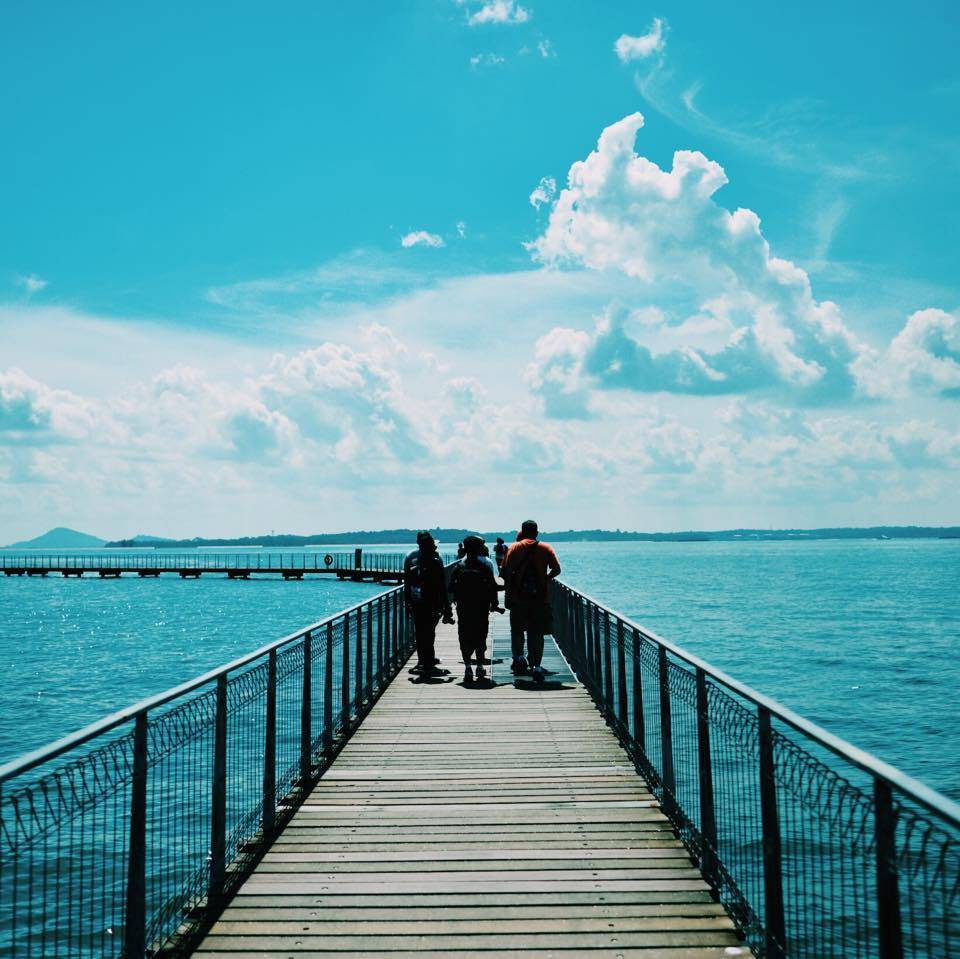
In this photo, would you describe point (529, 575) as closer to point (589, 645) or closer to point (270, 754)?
point (589, 645)

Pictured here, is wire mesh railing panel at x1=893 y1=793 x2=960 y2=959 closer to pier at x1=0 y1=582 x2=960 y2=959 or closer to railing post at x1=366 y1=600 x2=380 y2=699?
pier at x1=0 y1=582 x2=960 y2=959

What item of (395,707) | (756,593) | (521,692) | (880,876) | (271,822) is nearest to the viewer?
(880,876)

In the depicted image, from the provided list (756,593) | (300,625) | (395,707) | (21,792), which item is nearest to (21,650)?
(300,625)

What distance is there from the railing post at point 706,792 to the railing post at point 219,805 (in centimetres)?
256

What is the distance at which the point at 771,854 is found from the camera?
406 cm

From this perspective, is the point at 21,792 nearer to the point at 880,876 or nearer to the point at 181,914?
the point at 181,914

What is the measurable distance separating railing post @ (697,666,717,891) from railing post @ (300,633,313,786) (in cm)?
316

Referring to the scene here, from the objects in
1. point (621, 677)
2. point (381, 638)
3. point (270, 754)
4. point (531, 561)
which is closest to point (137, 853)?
point (270, 754)

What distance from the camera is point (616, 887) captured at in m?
5.07

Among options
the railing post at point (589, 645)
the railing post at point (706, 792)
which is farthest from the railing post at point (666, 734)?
the railing post at point (589, 645)

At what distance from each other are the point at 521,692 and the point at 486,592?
1.32m

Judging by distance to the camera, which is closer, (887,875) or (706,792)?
(887,875)

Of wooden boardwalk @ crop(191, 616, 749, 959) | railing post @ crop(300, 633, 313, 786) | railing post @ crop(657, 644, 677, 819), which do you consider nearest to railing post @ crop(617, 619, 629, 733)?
wooden boardwalk @ crop(191, 616, 749, 959)

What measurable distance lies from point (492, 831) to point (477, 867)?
2.24 ft
